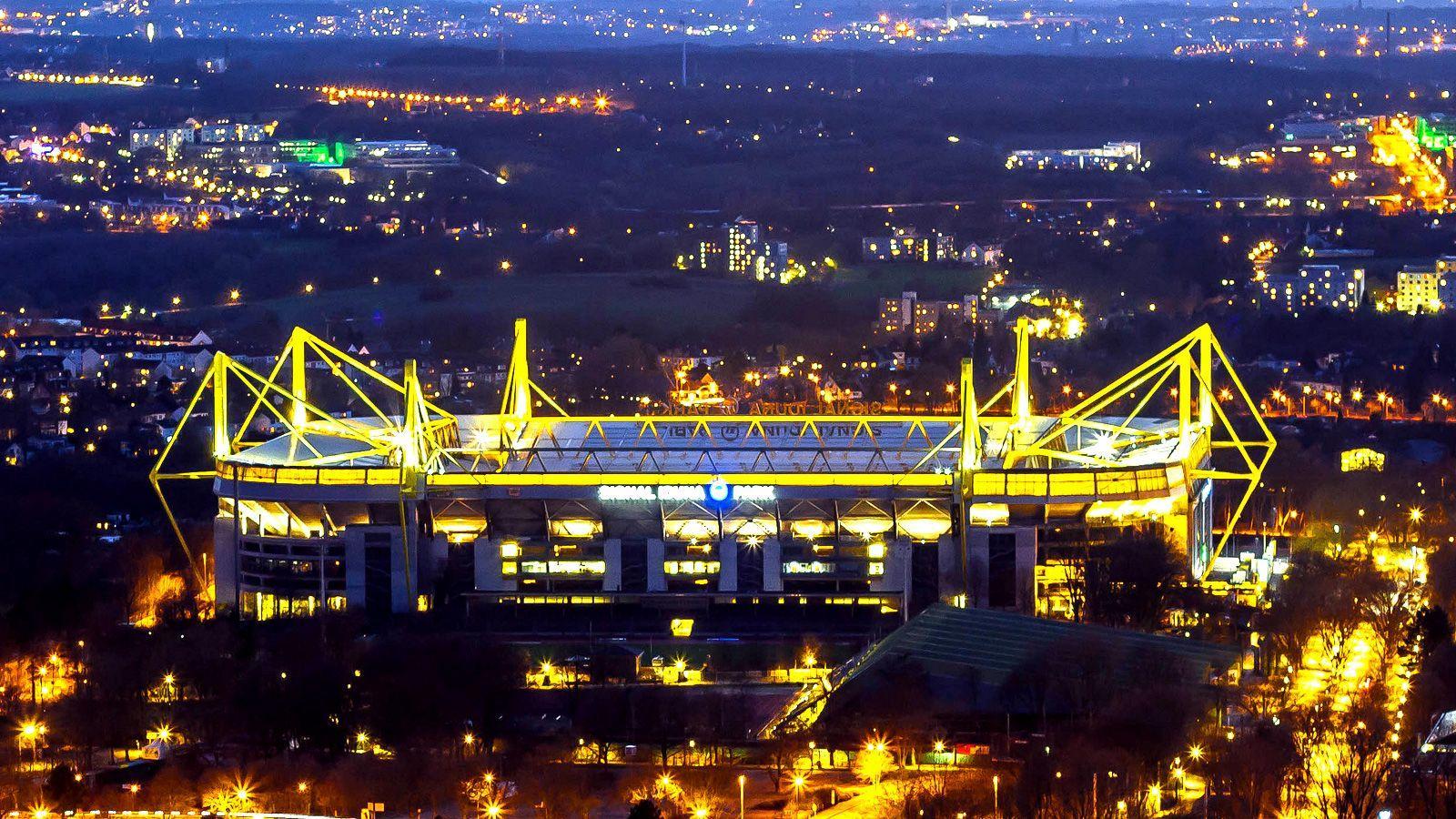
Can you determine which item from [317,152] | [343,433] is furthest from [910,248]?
[343,433]

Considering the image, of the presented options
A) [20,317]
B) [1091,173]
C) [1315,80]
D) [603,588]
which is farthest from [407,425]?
[1315,80]

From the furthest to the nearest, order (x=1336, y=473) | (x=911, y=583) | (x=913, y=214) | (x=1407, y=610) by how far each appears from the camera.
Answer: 1. (x=913, y=214)
2. (x=1336, y=473)
3. (x=911, y=583)
4. (x=1407, y=610)

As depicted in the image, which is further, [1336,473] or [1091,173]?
[1091,173]

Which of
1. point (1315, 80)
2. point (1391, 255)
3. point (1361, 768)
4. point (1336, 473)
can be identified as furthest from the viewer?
point (1315, 80)

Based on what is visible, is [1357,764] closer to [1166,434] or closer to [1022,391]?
[1166,434]

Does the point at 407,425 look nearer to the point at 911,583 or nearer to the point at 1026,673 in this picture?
the point at 911,583

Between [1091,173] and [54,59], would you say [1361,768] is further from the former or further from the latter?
[54,59]

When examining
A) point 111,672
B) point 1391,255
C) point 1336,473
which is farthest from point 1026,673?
point 1391,255

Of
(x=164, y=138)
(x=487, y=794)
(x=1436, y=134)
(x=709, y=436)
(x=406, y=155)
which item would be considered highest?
(x=164, y=138)
